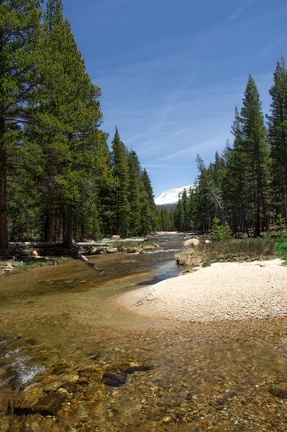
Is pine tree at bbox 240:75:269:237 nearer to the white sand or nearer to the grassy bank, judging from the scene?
the grassy bank

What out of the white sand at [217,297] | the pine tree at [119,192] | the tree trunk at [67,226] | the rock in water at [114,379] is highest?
the pine tree at [119,192]

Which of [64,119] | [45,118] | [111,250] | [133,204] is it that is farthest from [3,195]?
[133,204]

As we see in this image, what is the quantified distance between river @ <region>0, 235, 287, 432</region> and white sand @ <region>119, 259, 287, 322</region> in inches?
18.0

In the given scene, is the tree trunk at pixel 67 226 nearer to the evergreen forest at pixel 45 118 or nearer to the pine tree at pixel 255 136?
the evergreen forest at pixel 45 118

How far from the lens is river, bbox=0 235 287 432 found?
3.72 metres

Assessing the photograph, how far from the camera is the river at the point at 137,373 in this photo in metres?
3.72

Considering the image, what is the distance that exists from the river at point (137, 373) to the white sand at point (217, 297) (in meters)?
0.46

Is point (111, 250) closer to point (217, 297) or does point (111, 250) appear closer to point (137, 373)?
point (217, 297)

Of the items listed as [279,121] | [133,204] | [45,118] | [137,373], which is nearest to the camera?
[137,373]

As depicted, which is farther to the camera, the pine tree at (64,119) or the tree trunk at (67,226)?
the tree trunk at (67,226)

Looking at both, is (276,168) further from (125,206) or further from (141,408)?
(141,408)

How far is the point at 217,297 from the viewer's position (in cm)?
830

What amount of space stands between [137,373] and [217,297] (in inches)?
161

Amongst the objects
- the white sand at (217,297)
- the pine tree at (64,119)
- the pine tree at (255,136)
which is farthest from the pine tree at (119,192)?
the white sand at (217,297)
